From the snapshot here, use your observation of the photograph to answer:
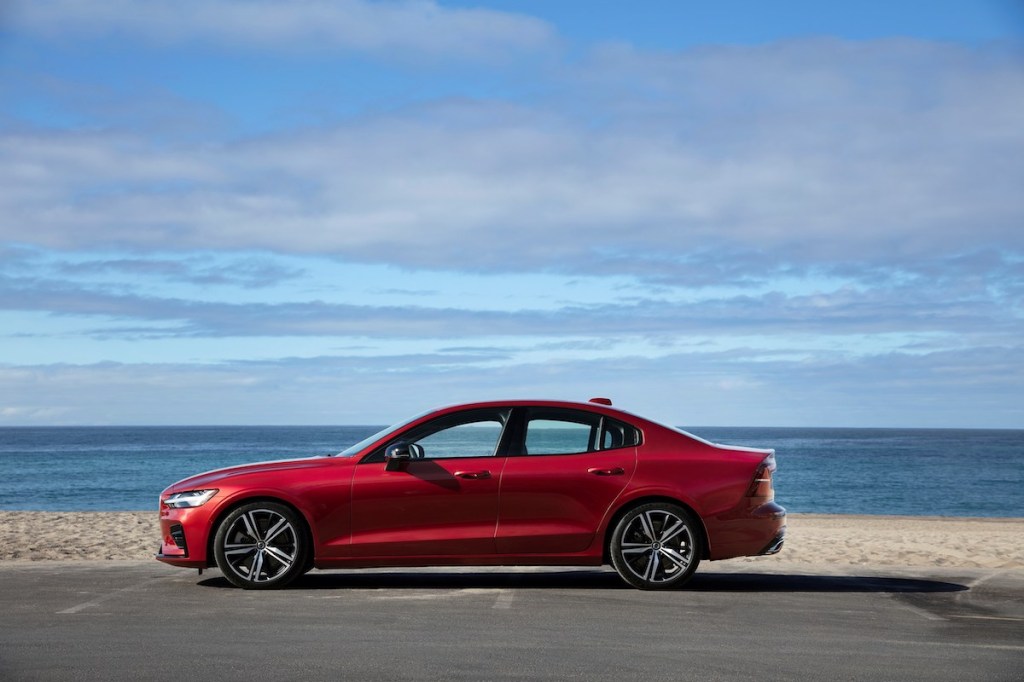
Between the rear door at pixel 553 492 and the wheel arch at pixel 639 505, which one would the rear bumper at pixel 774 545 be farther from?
the rear door at pixel 553 492

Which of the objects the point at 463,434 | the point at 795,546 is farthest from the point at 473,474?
the point at 795,546

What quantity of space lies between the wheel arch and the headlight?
10.5ft

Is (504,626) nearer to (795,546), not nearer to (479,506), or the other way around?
(479,506)

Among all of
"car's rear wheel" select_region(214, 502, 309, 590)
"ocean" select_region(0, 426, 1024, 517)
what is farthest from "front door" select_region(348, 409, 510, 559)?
"ocean" select_region(0, 426, 1024, 517)

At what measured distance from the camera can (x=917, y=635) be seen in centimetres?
765

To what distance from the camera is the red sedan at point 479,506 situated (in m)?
9.47

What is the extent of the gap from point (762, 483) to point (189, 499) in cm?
469

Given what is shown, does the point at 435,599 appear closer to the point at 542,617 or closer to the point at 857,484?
the point at 542,617

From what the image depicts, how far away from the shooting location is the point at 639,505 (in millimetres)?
9648

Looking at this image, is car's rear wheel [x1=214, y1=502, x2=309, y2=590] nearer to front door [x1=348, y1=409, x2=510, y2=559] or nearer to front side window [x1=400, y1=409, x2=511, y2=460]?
front door [x1=348, y1=409, x2=510, y2=559]

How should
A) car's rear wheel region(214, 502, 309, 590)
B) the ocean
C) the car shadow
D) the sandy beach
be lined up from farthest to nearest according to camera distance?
the ocean < the sandy beach < the car shadow < car's rear wheel region(214, 502, 309, 590)

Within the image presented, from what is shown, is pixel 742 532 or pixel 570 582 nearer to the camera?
pixel 742 532

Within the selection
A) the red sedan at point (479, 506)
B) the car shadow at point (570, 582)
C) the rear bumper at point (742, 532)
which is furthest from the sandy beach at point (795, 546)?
the red sedan at point (479, 506)

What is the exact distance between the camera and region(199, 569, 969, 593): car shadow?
983 cm
